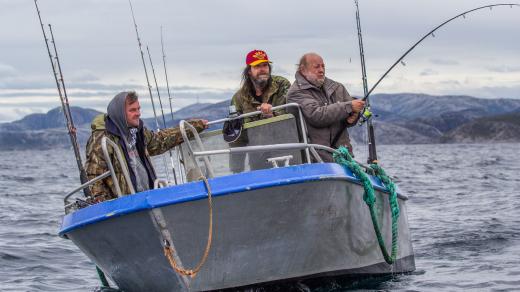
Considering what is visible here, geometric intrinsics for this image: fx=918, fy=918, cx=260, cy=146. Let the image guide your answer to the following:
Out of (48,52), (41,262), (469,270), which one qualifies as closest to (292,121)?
(469,270)

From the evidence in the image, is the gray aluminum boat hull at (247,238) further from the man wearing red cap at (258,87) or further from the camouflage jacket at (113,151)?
the man wearing red cap at (258,87)

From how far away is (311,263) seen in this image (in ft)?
27.9

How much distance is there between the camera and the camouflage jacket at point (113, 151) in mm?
8227

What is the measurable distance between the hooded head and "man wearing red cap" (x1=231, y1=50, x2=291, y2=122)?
1572 mm

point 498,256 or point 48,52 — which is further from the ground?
point 48,52

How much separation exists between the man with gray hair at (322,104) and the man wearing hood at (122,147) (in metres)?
1.61

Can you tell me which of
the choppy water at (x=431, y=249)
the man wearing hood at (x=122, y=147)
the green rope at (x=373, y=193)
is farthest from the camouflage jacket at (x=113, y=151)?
the choppy water at (x=431, y=249)

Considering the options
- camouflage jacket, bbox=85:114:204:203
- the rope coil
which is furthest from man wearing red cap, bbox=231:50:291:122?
the rope coil

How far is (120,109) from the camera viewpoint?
A: 8094 mm

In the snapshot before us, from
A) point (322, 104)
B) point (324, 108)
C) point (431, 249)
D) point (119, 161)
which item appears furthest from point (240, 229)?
point (431, 249)

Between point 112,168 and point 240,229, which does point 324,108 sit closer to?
point 240,229

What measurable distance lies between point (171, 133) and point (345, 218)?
1908 mm

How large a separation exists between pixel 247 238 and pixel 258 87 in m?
2.02

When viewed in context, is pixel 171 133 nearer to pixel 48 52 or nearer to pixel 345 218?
pixel 345 218
